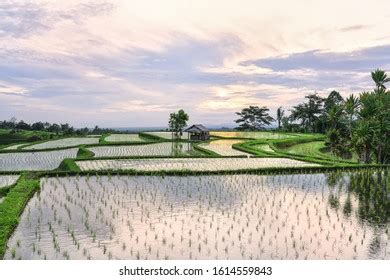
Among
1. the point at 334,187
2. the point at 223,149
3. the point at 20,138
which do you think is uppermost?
the point at 20,138

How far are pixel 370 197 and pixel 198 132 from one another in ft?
81.1

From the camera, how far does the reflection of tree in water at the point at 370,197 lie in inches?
393

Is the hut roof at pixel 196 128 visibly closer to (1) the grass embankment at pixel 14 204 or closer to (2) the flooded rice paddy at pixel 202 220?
(2) the flooded rice paddy at pixel 202 220

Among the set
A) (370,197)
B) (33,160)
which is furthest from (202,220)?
(33,160)

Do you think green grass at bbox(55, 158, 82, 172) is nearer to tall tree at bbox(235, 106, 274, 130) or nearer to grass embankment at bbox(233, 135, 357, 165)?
grass embankment at bbox(233, 135, 357, 165)

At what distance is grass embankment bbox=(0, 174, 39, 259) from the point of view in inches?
370

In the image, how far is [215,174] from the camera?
58.1ft

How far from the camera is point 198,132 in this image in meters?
37.8

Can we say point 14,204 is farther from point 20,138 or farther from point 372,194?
point 20,138

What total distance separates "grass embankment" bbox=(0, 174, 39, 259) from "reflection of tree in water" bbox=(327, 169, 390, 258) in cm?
766

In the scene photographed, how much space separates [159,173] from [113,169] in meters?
2.04

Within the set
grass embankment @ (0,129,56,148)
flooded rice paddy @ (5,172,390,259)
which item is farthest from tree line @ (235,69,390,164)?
grass embankment @ (0,129,56,148)

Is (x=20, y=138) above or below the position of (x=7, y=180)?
above
